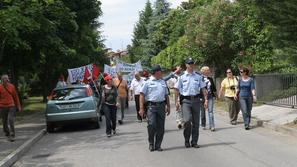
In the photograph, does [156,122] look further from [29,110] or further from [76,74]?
[76,74]

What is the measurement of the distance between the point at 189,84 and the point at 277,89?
11.8m

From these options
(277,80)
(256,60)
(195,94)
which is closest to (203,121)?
(195,94)

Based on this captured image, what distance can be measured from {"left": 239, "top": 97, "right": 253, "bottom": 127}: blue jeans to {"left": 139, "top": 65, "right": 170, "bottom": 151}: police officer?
444 cm

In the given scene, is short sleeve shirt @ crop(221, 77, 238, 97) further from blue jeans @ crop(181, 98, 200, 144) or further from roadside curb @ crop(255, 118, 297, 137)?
blue jeans @ crop(181, 98, 200, 144)

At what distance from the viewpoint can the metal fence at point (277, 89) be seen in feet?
70.5

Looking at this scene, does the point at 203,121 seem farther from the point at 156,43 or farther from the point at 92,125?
the point at 156,43

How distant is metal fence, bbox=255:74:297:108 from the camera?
21.5 metres

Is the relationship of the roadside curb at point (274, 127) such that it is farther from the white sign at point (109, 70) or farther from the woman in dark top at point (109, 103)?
the white sign at point (109, 70)

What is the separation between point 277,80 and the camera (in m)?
23.5

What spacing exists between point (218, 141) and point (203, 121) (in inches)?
126

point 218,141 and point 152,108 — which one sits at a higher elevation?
point 152,108

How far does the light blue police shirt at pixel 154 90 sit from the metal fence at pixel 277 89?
31.9ft

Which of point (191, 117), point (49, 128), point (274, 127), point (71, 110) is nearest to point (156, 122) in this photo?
point (191, 117)

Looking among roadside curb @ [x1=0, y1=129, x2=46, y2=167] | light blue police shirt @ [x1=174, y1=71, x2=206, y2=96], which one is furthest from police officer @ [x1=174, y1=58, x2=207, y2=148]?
roadside curb @ [x1=0, y1=129, x2=46, y2=167]
